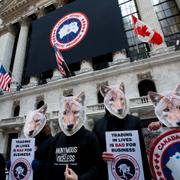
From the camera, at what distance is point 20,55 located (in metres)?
26.0

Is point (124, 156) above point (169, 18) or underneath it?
underneath

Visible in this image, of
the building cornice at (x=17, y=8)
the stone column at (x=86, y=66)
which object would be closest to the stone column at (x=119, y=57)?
the stone column at (x=86, y=66)

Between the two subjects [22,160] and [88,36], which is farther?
[88,36]

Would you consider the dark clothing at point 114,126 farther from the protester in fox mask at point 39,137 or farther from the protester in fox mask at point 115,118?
the protester in fox mask at point 39,137

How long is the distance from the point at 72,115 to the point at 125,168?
126 centimetres

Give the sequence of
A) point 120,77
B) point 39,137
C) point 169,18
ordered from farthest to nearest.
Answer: point 169,18
point 120,77
point 39,137

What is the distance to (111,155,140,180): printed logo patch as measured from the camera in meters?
2.68

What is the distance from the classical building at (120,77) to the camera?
14.5 metres

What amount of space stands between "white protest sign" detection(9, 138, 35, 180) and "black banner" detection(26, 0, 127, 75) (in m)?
14.6

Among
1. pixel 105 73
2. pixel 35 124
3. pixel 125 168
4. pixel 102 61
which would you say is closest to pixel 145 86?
pixel 105 73

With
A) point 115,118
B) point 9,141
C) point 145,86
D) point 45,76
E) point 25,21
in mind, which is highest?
point 25,21

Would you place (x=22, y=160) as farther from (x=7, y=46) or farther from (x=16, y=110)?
(x=7, y=46)

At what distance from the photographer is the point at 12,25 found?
31.2 metres

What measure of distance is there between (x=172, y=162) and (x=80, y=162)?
53.3 inches
